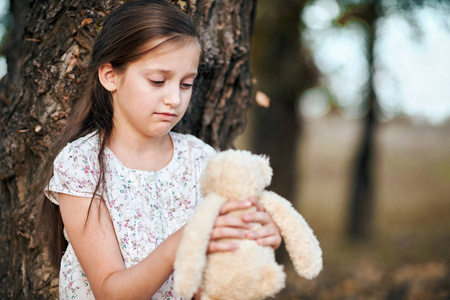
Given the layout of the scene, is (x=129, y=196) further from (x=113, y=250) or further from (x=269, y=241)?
(x=269, y=241)

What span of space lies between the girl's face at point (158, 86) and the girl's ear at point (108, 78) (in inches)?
1.5

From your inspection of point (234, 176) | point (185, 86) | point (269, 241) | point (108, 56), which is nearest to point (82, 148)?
point (108, 56)

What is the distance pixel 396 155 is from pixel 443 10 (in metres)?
12.1

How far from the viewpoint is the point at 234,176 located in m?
1.42

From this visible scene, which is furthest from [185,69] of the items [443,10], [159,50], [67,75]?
[443,10]

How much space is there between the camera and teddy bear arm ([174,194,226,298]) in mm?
1313

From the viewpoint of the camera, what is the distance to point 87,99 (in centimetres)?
210

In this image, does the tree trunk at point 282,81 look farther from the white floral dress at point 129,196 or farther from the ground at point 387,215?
the white floral dress at point 129,196

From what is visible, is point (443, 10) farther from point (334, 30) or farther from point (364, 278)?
point (364, 278)

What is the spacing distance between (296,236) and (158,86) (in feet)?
2.64

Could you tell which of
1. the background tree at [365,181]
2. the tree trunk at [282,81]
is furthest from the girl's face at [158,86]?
the background tree at [365,181]

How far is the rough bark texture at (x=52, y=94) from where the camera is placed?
7.56ft

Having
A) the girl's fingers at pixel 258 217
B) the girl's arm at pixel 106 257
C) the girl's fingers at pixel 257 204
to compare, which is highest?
the girl's fingers at pixel 257 204

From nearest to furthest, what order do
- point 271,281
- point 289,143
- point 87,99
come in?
point 271,281 < point 87,99 < point 289,143
